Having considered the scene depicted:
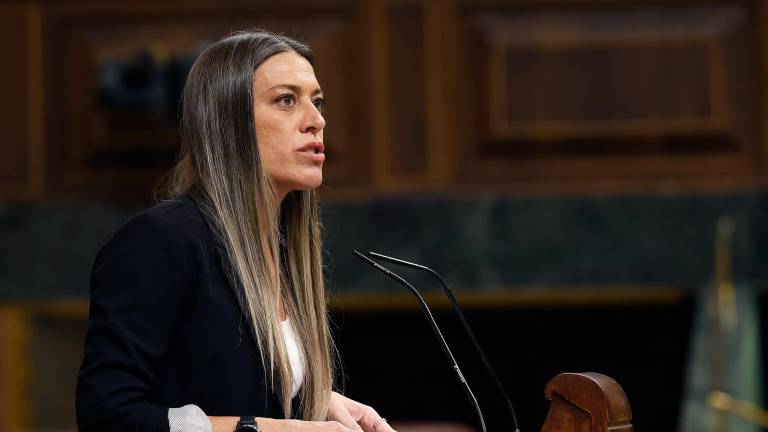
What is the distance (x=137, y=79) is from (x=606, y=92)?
1.75 metres

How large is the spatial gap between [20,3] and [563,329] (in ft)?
8.26

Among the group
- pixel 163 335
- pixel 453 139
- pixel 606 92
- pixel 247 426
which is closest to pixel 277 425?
pixel 247 426

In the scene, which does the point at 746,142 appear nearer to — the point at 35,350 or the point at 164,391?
the point at 35,350

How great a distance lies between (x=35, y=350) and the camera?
15.2ft

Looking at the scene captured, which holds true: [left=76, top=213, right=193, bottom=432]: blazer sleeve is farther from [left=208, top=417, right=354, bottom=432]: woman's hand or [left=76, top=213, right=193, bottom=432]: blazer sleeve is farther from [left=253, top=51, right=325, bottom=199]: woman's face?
[left=253, top=51, right=325, bottom=199]: woman's face

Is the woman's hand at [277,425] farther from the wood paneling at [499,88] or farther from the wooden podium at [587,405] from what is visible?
the wood paneling at [499,88]

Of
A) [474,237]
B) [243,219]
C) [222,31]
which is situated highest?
[222,31]

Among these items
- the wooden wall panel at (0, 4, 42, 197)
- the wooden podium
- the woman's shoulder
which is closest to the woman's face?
the woman's shoulder

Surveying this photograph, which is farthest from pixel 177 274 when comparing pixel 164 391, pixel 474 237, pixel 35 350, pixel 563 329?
pixel 563 329

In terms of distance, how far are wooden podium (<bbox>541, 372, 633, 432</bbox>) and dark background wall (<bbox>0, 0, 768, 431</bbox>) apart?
9.08 ft

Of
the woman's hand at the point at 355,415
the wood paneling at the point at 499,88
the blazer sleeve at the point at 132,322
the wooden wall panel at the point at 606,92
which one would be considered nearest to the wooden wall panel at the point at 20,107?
the wood paneling at the point at 499,88

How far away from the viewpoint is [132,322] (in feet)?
5.35

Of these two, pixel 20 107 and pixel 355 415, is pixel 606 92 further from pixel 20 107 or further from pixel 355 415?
pixel 355 415

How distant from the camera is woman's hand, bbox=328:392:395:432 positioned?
6.37 ft
